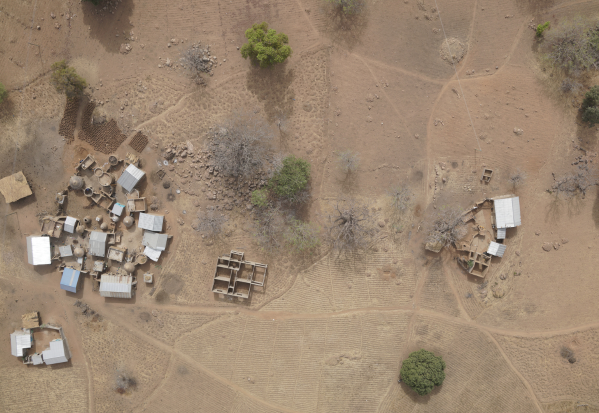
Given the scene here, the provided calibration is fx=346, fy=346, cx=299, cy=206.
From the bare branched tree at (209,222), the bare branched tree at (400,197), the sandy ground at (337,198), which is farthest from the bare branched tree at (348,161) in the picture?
the bare branched tree at (209,222)

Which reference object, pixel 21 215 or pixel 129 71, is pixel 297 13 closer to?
pixel 129 71

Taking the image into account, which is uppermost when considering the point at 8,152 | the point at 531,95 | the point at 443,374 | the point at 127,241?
the point at 531,95

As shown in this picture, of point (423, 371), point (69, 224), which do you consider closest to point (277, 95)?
point (69, 224)

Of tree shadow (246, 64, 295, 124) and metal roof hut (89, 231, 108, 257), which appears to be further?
tree shadow (246, 64, 295, 124)

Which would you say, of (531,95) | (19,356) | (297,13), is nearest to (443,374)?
(531,95)

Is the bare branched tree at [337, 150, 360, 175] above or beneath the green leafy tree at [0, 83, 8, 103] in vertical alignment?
beneath

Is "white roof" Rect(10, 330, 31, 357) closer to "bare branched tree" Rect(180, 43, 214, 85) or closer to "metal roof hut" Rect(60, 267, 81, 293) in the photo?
"metal roof hut" Rect(60, 267, 81, 293)

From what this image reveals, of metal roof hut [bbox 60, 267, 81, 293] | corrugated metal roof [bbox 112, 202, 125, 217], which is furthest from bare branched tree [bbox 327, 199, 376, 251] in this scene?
metal roof hut [bbox 60, 267, 81, 293]

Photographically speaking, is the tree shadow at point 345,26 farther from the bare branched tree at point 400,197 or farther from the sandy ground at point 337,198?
the bare branched tree at point 400,197
